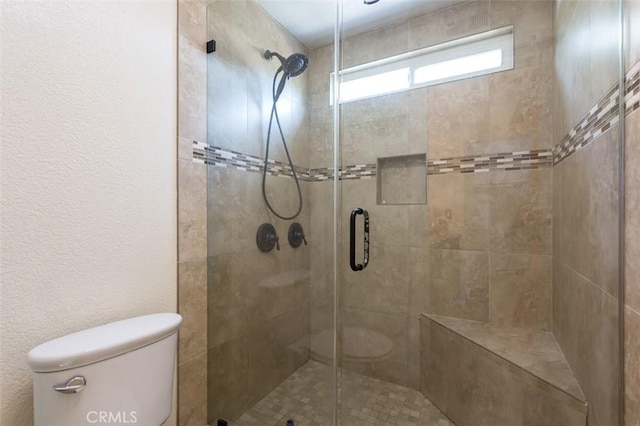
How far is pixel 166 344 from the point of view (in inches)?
36.9

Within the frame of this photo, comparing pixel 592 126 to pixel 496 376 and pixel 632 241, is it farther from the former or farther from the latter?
pixel 496 376

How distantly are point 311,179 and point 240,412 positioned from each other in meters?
1.15

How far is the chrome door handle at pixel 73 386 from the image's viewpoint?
27.7 inches

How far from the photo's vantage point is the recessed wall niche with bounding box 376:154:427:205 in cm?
179

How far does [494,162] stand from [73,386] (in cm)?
204

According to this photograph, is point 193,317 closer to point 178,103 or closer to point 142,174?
point 142,174

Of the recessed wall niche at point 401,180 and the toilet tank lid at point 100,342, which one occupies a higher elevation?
the recessed wall niche at point 401,180

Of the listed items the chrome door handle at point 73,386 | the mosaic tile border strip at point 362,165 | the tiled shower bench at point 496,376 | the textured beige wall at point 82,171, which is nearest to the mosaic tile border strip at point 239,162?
the mosaic tile border strip at point 362,165

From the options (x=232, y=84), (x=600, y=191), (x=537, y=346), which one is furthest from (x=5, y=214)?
(x=537, y=346)

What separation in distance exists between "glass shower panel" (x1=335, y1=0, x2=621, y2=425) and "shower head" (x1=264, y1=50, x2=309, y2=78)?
28 centimetres

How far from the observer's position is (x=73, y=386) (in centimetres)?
72

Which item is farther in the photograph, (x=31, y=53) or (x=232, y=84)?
(x=232, y=84)

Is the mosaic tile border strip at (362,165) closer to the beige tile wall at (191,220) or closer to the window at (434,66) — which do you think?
the beige tile wall at (191,220)

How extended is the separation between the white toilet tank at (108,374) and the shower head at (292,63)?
115 centimetres
